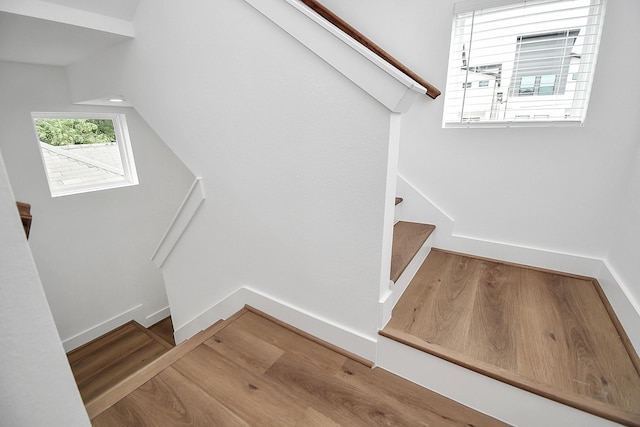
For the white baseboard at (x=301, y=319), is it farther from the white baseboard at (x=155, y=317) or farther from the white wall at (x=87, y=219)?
the white baseboard at (x=155, y=317)

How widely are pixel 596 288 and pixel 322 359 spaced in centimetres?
146

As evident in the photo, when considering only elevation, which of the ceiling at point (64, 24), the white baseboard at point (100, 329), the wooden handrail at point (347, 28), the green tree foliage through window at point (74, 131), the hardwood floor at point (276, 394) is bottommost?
the white baseboard at point (100, 329)

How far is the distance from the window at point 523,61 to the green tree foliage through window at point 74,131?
3390mm

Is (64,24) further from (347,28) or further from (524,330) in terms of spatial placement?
(524,330)

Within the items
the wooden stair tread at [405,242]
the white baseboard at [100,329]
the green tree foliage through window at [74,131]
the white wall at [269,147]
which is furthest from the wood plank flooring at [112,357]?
the wooden stair tread at [405,242]

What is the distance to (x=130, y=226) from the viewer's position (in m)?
3.34

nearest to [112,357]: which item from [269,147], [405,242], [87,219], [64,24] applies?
[87,219]

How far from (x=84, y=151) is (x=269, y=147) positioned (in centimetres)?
281

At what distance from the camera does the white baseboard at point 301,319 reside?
50.6 inches

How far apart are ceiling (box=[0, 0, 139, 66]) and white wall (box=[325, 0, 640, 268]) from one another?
128 cm

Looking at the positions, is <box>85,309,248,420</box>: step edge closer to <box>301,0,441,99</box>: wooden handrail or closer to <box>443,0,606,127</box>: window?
<box>301,0,441,99</box>: wooden handrail

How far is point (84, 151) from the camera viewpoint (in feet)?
9.95

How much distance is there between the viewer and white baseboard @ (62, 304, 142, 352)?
117 inches

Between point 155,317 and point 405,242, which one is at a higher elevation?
point 405,242
